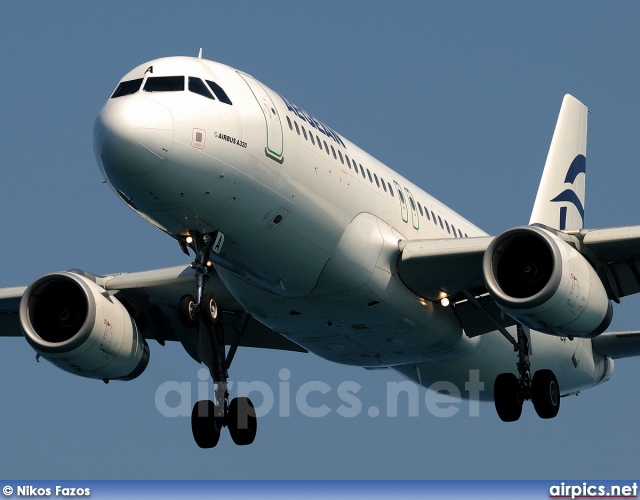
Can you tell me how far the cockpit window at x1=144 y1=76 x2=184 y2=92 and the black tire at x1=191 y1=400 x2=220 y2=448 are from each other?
10570 millimetres

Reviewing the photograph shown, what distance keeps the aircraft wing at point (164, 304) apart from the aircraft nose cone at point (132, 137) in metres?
7.55

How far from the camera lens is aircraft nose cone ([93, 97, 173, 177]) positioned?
89.8 feet

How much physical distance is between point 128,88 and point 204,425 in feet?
35.3

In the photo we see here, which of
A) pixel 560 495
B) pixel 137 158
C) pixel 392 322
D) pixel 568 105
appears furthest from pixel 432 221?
pixel 568 105

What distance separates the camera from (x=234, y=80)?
30.1 metres

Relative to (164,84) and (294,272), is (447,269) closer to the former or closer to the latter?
(294,272)

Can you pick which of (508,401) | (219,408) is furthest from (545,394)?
(219,408)

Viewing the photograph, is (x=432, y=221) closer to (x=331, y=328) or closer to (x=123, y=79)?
(x=331, y=328)

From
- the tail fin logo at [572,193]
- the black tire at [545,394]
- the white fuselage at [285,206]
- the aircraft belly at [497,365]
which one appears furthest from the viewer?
the tail fin logo at [572,193]

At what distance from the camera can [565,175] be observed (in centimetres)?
4706

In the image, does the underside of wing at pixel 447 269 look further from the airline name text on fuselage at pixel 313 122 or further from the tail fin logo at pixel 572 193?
the tail fin logo at pixel 572 193

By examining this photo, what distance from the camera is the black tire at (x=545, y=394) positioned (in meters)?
35.8

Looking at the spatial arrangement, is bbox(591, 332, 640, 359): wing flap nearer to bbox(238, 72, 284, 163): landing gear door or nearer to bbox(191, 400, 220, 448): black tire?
bbox(191, 400, 220, 448): black tire

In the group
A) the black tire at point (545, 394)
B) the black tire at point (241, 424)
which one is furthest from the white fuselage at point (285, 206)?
the black tire at point (241, 424)
